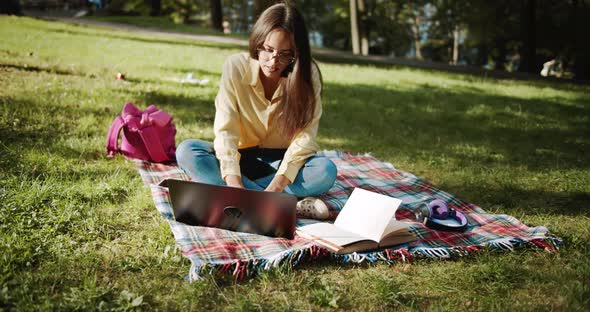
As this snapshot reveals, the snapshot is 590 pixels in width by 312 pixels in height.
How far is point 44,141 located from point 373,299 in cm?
360

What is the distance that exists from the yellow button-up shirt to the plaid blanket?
1.66 feet

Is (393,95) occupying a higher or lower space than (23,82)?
lower

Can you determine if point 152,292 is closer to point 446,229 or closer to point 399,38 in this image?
point 446,229

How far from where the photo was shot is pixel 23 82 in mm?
5973

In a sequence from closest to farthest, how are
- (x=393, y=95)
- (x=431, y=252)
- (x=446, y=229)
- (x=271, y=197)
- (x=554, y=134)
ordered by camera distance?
(x=271, y=197) < (x=431, y=252) < (x=446, y=229) < (x=554, y=134) < (x=393, y=95)

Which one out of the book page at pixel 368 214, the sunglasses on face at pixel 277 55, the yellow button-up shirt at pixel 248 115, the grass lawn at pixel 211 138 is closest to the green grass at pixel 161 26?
the grass lawn at pixel 211 138

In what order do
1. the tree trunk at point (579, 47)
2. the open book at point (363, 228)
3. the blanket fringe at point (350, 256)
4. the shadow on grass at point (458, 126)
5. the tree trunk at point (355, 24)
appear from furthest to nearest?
the tree trunk at point (579, 47)
the tree trunk at point (355, 24)
the shadow on grass at point (458, 126)
the open book at point (363, 228)
the blanket fringe at point (350, 256)

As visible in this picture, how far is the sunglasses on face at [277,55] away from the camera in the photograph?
292 centimetres

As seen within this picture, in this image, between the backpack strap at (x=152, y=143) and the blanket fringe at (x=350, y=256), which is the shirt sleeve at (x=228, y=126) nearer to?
the blanket fringe at (x=350, y=256)

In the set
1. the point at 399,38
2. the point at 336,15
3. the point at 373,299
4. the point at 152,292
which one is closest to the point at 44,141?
the point at 152,292

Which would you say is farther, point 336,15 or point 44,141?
point 336,15

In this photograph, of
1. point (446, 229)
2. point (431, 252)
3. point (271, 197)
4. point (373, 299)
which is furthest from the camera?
point (446, 229)

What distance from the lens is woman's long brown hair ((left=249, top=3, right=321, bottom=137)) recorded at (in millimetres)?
2895

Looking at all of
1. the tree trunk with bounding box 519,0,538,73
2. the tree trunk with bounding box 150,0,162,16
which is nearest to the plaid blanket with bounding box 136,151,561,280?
the tree trunk with bounding box 519,0,538,73
